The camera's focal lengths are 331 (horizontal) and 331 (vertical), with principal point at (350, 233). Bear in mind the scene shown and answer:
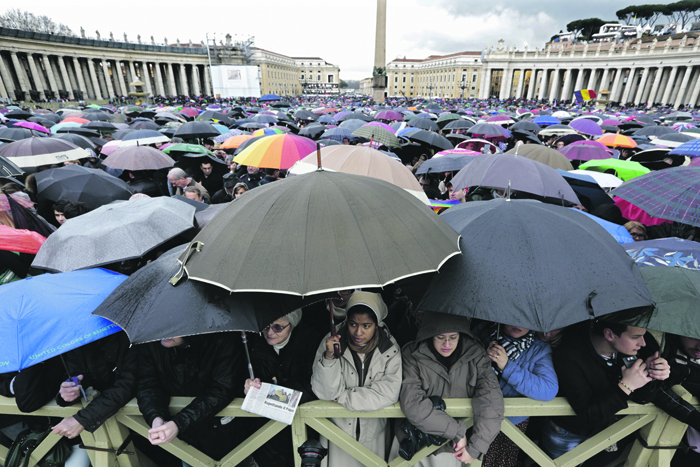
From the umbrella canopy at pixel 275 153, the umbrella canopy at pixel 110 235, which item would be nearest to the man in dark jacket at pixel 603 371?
the umbrella canopy at pixel 110 235

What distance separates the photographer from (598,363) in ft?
7.35

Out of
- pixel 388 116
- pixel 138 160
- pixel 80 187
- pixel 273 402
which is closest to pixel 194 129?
pixel 138 160

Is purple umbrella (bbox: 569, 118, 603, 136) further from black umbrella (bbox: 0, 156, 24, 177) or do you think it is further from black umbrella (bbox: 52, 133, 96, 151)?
black umbrella (bbox: 52, 133, 96, 151)

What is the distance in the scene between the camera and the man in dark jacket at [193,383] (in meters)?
2.12

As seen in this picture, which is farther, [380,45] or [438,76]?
[438,76]

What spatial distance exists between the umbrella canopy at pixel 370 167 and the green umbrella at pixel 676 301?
217 cm

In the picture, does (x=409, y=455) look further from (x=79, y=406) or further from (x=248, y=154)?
(x=248, y=154)

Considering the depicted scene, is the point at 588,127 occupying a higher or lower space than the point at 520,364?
higher

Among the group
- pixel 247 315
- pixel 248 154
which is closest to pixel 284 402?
pixel 247 315

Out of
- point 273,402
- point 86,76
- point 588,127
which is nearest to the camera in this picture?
point 273,402

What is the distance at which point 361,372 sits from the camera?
2291 millimetres

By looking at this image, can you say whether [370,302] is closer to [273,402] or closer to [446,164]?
[273,402]

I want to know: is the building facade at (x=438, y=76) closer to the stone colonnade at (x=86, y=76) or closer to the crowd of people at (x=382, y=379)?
the stone colonnade at (x=86, y=76)

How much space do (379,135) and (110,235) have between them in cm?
587
